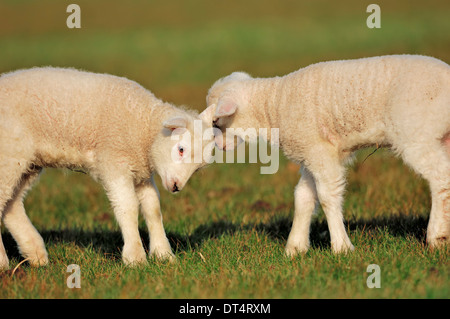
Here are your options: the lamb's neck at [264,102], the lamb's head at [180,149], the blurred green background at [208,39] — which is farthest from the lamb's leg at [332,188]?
the blurred green background at [208,39]

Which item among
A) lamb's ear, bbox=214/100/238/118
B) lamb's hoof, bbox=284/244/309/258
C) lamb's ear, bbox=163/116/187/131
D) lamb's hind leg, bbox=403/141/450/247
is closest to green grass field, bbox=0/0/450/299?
lamb's hoof, bbox=284/244/309/258

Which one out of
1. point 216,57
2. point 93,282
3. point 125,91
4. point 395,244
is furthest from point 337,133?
point 216,57

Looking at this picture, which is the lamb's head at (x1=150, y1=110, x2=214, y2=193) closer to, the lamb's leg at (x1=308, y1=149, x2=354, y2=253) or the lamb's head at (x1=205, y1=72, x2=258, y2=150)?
the lamb's head at (x1=205, y1=72, x2=258, y2=150)

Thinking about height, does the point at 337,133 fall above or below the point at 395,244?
above

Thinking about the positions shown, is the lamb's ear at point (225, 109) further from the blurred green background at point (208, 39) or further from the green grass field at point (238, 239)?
the blurred green background at point (208, 39)

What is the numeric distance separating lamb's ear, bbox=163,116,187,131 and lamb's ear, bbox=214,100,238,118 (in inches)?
15.2

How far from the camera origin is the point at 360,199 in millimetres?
8125

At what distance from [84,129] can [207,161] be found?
112cm

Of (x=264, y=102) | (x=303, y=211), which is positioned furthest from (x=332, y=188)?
(x=264, y=102)

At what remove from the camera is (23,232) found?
20.6ft

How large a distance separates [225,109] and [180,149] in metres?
0.62

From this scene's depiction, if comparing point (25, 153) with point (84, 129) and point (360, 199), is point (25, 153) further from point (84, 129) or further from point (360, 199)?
point (360, 199)

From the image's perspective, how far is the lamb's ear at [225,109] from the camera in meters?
6.07
